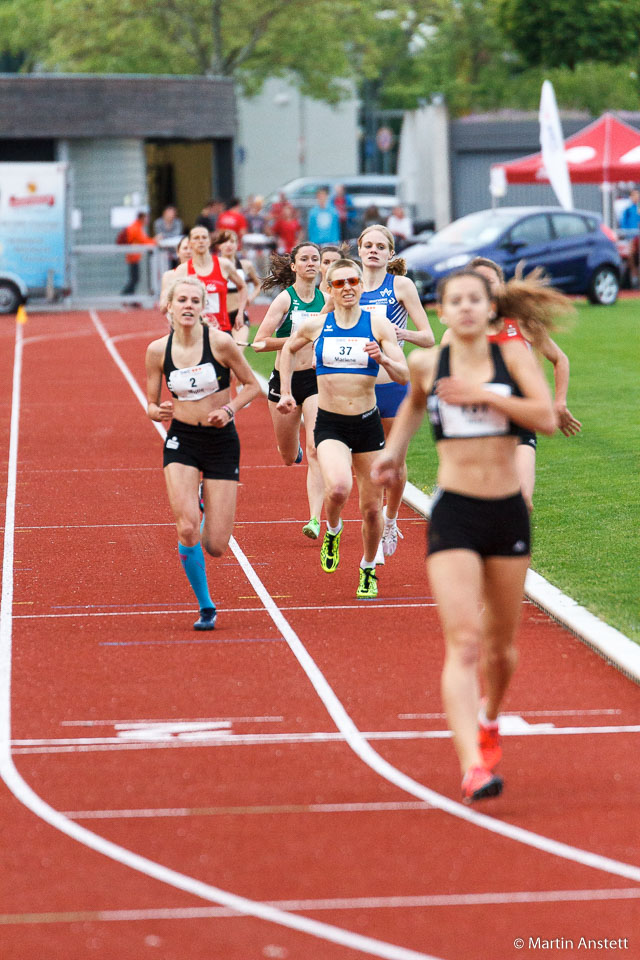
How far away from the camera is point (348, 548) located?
39.1 ft

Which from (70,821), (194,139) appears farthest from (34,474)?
(194,139)

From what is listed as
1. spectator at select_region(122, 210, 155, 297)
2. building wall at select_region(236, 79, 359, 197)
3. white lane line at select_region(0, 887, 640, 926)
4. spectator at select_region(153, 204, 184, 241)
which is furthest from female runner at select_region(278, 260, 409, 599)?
building wall at select_region(236, 79, 359, 197)

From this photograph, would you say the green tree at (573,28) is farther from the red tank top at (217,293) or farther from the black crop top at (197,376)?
the black crop top at (197,376)

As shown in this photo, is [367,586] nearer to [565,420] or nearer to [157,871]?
[565,420]

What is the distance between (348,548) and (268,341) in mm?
1593

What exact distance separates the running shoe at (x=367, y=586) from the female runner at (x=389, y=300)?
428 mm

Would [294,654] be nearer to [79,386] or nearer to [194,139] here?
[79,386]

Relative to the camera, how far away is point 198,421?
9.20 m

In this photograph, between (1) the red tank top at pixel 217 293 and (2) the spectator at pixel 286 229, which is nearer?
(1) the red tank top at pixel 217 293

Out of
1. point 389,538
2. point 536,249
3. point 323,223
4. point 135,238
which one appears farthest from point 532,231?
point 389,538

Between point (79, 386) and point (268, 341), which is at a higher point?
point (268, 341)

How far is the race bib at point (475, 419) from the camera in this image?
631 centimetres

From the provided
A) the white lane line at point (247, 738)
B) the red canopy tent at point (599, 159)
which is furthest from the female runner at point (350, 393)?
the red canopy tent at point (599, 159)

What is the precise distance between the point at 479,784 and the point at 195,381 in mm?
3615
